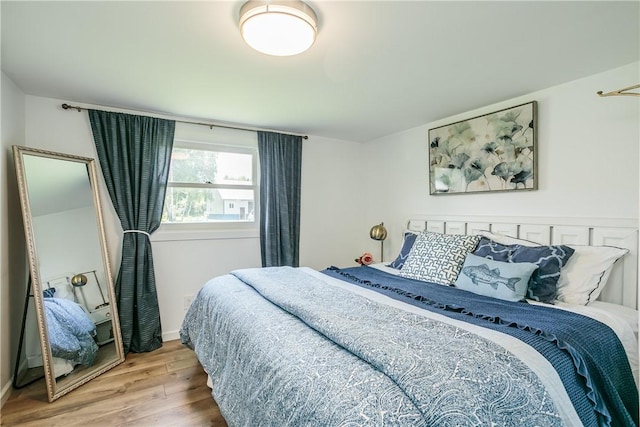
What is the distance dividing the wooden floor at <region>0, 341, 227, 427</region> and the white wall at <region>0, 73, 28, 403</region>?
0.87 ft

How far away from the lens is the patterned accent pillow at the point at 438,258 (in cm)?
230

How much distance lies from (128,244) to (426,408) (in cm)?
276

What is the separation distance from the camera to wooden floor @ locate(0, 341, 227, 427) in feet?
6.11

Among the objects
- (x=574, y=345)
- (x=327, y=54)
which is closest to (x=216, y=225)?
(x=327, y=54)

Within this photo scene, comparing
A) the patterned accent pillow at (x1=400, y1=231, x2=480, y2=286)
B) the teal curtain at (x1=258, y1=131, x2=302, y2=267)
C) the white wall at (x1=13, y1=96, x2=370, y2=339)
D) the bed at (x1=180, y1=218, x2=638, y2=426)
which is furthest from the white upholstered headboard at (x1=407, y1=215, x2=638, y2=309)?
the teal curtain at (x1=258, y1=131, x2=302, y2=267)

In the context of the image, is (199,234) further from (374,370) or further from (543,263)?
(543,263)

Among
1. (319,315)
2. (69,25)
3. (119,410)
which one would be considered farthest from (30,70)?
(319,315)

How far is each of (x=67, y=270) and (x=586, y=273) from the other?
3.61 meters

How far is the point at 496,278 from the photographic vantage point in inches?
76.5

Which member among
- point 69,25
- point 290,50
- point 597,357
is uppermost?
point 69,25

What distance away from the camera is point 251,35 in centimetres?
149

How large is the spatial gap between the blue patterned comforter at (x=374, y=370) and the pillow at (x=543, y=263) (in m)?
0.65

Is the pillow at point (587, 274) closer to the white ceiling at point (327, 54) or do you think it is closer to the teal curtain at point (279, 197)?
the white ceiling at point (327, 54)

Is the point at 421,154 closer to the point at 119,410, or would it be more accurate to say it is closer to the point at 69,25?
the point at 69,25
